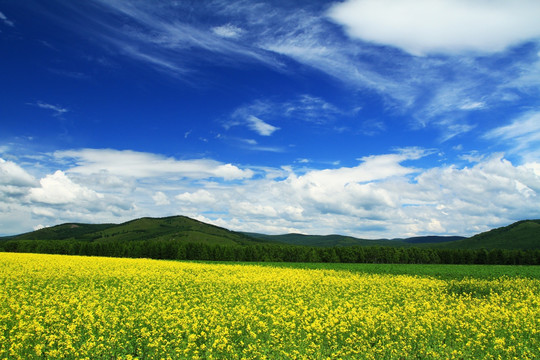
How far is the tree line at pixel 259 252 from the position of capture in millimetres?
96250

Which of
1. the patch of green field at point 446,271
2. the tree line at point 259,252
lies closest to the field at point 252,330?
the patch of green field at point 446,271

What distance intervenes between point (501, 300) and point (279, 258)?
267ft

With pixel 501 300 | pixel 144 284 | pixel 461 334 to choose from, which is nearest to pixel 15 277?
pixel 144 284

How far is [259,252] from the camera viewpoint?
99.7m

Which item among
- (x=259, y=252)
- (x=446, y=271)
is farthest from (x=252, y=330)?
(x=259, y=252)

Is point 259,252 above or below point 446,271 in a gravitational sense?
above

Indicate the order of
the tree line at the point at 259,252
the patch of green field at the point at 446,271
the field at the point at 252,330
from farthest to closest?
the tree line at the point at 259,252
the patch of green field at the point at 446,271
the field at the point at 252,330

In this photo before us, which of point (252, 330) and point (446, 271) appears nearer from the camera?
point (252, 330)

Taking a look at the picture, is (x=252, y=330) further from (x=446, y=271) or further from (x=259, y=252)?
(x=259, y=252)

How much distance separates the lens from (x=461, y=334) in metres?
14.6

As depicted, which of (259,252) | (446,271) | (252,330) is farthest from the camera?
(259,252)

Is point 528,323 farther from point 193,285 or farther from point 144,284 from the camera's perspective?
point 144,284

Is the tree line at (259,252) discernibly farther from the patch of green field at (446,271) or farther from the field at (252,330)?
the field at (252,330)

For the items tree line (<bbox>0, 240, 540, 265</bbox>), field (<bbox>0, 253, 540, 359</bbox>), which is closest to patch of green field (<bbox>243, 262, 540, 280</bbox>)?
field (<bbox>0, 253, 540, 359</bbox>)
